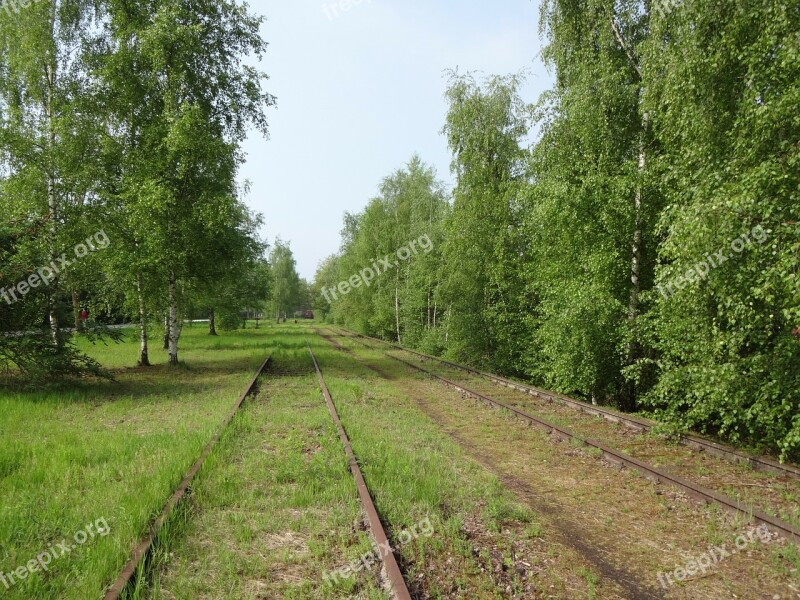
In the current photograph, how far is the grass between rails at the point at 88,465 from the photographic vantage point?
11.5ft

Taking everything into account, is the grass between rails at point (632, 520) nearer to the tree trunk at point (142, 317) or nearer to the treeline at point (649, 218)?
the treeline at point (649, 218)

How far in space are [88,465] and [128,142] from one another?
527 inches

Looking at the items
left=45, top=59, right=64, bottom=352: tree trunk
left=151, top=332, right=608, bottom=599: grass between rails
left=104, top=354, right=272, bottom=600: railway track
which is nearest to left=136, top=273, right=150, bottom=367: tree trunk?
left=45, top=59, right=64, bottom=352: tree trunk

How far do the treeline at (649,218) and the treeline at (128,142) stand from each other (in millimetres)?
8713

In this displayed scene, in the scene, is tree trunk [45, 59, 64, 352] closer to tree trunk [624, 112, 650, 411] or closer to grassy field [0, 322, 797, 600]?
grassy field [0, 322, 797, 600]

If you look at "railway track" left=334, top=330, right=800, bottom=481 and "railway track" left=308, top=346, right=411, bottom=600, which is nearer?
"railway track" left=308, top=346, right=411, bottom=600

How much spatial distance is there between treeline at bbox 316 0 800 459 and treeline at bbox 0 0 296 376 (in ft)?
28.6

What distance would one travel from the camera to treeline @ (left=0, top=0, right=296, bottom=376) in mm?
13781

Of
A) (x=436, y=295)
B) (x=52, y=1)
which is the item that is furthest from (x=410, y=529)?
(x=52, y=1)

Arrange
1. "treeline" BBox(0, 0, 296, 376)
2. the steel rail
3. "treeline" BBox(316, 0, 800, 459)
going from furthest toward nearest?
1. "treeline" BBox(0, 0, 296, 376)
2. "treeline" BBox(316, 0, 800, 459)
3. the steel rail

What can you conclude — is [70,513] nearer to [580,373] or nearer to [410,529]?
[410,529]

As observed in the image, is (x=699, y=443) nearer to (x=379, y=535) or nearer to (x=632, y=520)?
(x=632, y=520)

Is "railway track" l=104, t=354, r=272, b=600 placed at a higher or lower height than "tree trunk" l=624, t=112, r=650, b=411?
lower

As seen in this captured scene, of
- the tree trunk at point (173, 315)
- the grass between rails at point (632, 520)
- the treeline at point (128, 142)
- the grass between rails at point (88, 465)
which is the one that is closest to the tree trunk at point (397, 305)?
the treeline at point (128, 142)
